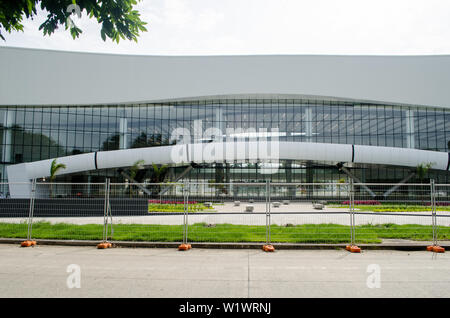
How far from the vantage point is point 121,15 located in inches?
189

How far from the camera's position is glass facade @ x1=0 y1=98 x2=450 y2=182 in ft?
123

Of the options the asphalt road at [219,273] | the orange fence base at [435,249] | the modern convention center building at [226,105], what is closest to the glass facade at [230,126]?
the modern convention center building at [226,105]

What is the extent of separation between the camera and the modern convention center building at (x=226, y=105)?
Answer: 123ft

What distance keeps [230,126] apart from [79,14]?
3475 centimetres

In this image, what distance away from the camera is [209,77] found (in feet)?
127

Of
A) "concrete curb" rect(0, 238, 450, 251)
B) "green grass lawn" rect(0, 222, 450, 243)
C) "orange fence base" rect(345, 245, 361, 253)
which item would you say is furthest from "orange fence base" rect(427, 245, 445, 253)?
"orange fence base" rect(345, 245, 361, 253)

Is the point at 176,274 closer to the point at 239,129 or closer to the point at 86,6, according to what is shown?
the point at 86,6

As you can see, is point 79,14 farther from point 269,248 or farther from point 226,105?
point 226,105

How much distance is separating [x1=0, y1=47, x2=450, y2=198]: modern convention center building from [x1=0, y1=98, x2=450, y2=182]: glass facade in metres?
0.14

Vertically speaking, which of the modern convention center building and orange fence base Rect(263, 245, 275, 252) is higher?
the modern convention center building

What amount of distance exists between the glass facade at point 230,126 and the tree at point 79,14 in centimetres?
3237

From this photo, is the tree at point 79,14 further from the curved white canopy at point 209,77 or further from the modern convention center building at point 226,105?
the curved white canopy at point 209,77

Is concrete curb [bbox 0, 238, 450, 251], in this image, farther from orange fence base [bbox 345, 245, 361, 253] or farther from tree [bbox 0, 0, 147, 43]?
tree [bbox 0, 0, 147, 43]
